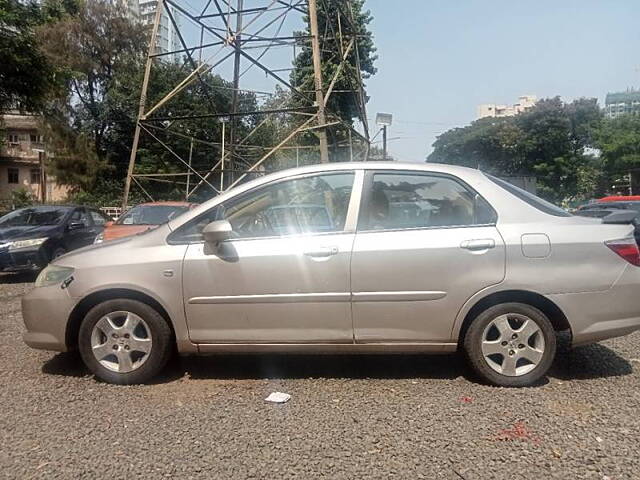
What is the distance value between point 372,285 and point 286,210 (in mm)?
1018

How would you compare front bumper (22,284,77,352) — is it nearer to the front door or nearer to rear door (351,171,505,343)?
the front door

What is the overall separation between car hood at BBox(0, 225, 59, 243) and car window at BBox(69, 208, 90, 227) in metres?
0.67

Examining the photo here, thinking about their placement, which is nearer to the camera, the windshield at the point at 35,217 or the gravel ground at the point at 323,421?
the gravel ground at the point at 323,421

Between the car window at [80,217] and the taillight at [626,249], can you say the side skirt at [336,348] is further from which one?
the car window at [80,217]

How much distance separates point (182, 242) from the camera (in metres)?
3.94

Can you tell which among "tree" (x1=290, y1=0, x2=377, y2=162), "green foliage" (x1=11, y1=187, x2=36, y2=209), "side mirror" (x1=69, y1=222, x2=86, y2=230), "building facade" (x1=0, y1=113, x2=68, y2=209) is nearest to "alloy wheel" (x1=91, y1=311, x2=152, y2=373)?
"side mirror" (x1=69, y1=222, x2=86, y2=230)

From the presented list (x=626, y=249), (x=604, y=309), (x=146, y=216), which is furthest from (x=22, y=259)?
(x=626, y=249)

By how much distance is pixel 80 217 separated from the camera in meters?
10.7

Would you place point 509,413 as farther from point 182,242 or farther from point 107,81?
point 107,81

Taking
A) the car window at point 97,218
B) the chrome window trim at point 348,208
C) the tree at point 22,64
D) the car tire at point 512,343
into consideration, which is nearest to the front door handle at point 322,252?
the chrome window trim at point 348,208

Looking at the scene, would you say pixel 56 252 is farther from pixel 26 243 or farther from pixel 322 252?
pixel 322 252

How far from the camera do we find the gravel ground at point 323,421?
2803mm

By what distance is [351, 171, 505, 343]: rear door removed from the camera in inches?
147

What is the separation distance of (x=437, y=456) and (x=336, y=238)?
1.61 metres
